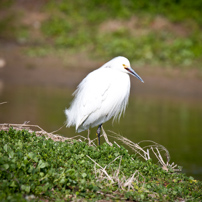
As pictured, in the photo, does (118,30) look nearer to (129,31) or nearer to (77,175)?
(129,31)

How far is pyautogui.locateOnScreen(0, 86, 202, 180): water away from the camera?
304 inches

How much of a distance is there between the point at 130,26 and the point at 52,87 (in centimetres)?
404

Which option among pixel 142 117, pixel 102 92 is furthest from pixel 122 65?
pixel 142 117

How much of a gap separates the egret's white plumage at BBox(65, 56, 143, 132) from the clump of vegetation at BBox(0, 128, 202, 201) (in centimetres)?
112

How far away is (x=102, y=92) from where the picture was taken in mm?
5289

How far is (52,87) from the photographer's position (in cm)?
1203

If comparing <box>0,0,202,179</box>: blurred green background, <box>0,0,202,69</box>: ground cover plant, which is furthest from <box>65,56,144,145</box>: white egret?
<box>0,0,202,69</box>: ground cover plant

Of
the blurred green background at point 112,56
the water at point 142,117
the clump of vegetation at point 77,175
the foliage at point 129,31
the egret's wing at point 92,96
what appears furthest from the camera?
the foliage at point 129,31

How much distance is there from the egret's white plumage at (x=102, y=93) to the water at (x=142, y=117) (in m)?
1.88

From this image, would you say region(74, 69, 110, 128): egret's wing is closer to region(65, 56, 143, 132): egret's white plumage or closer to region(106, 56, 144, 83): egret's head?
region(65, 56, 143, 132): egret's white plumage

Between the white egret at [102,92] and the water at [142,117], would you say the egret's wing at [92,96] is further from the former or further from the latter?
the water at [142,117]

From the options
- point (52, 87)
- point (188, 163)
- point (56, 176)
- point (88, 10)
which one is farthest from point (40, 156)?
point (88, 10)

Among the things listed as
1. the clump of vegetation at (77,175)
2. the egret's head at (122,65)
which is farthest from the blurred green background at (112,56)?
the clump of vegetation at (77,175)

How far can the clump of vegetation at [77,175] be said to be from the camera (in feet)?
10.5
